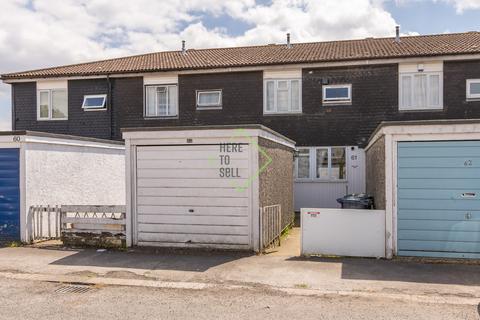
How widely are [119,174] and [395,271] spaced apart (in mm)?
9672

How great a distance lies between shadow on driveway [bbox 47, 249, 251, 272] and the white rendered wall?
2384 millimetres

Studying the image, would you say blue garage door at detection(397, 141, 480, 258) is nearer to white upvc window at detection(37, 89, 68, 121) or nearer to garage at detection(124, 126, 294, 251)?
garage at detection(124, 126, 294, 251)

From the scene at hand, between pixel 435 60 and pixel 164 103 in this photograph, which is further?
pixel 164 103

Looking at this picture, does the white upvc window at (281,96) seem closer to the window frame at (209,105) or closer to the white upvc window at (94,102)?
the window frame at (209,105)

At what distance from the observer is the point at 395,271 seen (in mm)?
7512

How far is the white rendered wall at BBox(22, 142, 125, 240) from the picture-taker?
10445 mm

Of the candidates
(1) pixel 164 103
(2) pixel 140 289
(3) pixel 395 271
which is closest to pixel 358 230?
(3) pixel 395 271

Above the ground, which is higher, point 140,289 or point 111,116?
point 111,116

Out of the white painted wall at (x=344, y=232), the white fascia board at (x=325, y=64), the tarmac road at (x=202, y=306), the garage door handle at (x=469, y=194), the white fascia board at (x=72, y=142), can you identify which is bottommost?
the tarmac road at (x=202, y=306)

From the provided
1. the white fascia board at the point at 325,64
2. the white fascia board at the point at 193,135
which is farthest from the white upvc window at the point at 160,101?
the white fascia board at the point at 193,135

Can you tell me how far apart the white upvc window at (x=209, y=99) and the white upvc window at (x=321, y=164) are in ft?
12.4

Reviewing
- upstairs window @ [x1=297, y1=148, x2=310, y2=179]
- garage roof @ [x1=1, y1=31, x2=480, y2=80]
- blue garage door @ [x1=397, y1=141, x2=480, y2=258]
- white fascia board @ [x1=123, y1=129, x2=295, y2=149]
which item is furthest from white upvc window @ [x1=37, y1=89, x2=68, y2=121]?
blue garage door @ [x1=397, y1=141, x2=480, y2=258]

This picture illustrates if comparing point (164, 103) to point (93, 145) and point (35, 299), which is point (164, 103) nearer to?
point (93, 145)

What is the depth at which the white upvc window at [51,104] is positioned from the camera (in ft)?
60.0
